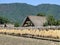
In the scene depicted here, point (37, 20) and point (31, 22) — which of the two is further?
point (37, 20)

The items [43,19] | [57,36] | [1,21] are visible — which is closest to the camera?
[57,36]

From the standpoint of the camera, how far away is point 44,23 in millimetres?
74500

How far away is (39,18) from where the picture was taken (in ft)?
261

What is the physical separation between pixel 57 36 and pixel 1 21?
129 meters

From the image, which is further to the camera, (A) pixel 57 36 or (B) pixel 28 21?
(B) pixel 28 21

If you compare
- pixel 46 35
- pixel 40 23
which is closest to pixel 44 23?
pixel 40 23

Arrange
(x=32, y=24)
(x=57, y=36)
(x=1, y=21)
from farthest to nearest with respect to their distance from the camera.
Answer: (x=1, y=21) < (x=32, y=24) < (x=57, y=36)

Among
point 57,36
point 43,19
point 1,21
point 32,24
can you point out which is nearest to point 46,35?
point 57,36

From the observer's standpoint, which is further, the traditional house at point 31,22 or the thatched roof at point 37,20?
the thatched roof at point 37,20

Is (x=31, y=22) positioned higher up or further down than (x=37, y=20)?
further down

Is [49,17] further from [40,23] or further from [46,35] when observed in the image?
[46,35]

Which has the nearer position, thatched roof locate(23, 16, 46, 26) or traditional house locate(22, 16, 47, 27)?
traditional house locate(22, 16, 47, 27)

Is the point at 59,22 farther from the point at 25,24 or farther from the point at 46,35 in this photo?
the point at 46,35

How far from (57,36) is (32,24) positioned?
38075mm
